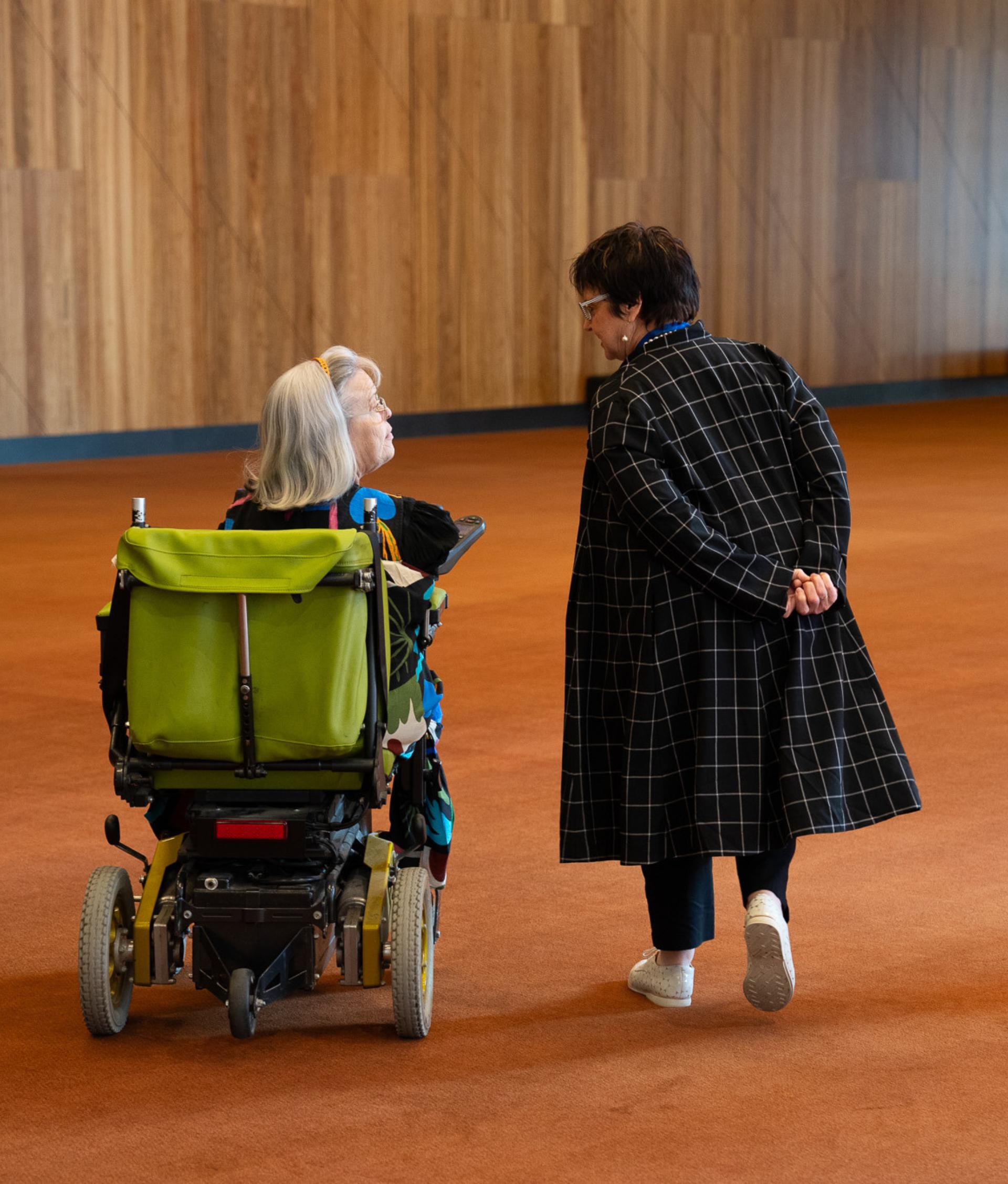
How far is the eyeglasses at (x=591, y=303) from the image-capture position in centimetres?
272

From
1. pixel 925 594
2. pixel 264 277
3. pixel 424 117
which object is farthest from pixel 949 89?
pixel 925 594

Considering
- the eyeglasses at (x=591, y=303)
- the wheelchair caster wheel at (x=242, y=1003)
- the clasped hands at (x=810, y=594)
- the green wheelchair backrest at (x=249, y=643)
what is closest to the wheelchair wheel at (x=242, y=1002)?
the wheelchair caster wheel at (x=242, y=1003)

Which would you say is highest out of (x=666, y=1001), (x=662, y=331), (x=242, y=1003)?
(x=662, y=331)

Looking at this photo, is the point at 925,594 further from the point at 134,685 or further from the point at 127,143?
the point at 127,143

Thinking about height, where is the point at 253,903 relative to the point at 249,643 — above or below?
below

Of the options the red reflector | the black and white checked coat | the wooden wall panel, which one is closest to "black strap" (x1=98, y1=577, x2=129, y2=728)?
the red reflector

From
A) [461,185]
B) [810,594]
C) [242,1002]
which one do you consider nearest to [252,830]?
[242,1002]

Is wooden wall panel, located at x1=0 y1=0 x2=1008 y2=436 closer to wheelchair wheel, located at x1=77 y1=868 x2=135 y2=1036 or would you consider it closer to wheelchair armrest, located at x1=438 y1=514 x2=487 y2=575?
wheelchair armrest, located at x1=438 y1=514 x2=487 y2=575

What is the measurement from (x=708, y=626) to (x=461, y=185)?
36.9 feet

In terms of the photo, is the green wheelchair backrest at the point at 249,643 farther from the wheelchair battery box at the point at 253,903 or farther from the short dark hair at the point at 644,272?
the short dark hair at the point at 644,272

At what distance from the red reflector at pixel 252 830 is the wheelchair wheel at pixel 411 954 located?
20 centimetres

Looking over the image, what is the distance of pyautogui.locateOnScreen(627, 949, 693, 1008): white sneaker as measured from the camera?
9.21ft

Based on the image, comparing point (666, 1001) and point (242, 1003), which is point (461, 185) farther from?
point (242, 1003)

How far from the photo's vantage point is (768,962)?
2635 millimetres
